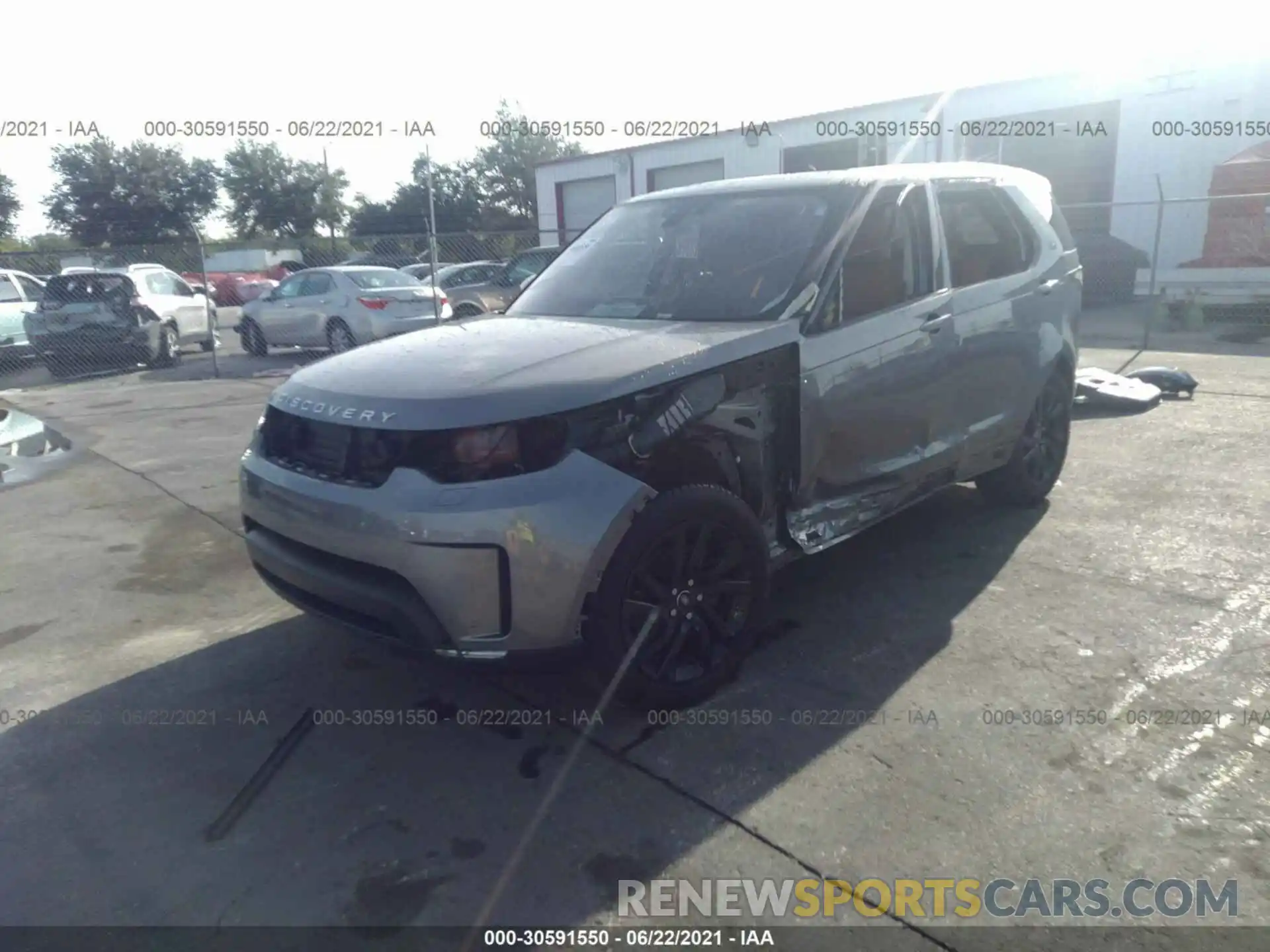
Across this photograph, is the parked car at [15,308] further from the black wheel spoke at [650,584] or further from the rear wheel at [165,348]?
the black wheel spoke at [650,584]

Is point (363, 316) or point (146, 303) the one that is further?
point (146, 303)

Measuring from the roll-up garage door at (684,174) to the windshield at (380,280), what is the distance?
15.1 metres

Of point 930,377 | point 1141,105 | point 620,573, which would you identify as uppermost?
point 1141,105

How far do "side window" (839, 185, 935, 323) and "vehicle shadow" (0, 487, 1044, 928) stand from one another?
1.37 metres

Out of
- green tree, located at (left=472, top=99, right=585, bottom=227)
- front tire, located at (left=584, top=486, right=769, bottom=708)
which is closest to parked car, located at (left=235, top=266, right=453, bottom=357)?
front tire, located at (left=584, top=486, right=769, bottom=708)

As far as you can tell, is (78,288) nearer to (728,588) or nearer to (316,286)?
(316,286)

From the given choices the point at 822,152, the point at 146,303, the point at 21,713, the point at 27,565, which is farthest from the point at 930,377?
the point at 822,152

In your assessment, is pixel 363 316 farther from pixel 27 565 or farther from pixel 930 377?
pixel 930 377

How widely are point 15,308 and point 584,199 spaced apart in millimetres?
20374

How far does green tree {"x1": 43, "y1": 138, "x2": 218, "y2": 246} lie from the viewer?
4559 centimetres

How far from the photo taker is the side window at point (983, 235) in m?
4.87

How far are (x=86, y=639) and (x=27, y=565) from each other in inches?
54.7

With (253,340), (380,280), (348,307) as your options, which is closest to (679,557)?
(348,307)

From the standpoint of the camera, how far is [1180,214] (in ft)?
69.1
